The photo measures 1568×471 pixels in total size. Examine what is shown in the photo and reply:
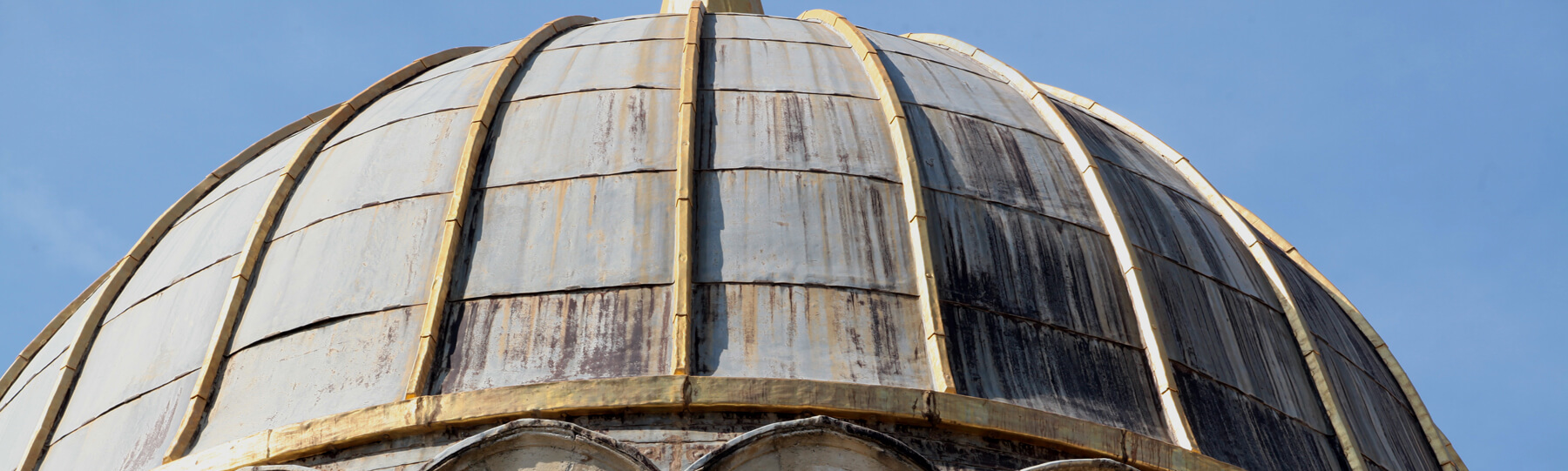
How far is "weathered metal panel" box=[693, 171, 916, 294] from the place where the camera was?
1647cm

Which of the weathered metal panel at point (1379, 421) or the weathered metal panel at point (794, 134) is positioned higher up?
the weathered metal panel at point (794, 134)

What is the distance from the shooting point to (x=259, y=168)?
832 inches

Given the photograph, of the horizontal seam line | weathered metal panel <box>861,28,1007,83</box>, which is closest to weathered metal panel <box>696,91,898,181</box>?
the horizontal seam line

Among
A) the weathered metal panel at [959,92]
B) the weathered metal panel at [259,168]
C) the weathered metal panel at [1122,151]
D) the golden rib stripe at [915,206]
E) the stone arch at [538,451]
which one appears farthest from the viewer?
the weathered metal panel at [1122,151]

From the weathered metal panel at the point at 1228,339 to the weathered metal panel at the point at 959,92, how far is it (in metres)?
2.58

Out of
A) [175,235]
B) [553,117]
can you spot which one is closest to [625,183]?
[553,117]

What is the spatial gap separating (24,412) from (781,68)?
8.75 metres

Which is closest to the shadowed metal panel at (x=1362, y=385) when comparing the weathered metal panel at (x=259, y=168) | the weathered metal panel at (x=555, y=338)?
the weathered metal panel at (x=555, y=338)

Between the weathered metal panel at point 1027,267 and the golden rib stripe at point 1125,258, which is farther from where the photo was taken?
the weathered metal panel at point 1027,267

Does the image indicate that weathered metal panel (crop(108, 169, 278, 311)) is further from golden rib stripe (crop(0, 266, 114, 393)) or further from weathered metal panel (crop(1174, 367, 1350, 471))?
weathered metal panel (crop(1174, 367, 1350, 471))

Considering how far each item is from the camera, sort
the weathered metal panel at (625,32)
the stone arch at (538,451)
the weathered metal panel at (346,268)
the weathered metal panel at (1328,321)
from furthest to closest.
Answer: the weathered metal panel at (625,32)
the weathered metal panel at (1328,321)
the weathered metal panel at (346,268)
the stone arch at (538,451)

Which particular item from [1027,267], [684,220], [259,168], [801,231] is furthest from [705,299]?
[259,168]

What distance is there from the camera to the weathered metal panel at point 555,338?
15.4 m

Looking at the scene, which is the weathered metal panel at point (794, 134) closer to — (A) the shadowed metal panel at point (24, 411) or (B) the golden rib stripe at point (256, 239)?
(B) the golden rib stripe at point (256, 239)
